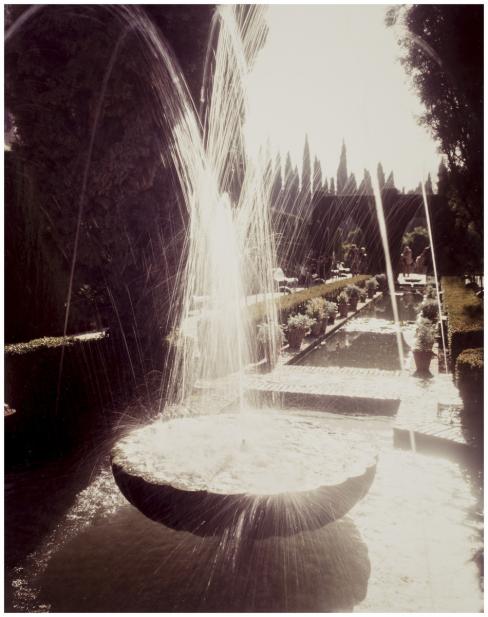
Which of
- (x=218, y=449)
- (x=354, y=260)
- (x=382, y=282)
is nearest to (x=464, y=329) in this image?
(x=218, y=449)

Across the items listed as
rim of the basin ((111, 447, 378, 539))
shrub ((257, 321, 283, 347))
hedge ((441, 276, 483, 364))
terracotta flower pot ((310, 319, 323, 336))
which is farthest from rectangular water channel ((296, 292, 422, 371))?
rim of the basin ((111, 447, 378, 539))

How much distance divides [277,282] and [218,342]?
57.2 ft

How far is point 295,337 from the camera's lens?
38.9ft

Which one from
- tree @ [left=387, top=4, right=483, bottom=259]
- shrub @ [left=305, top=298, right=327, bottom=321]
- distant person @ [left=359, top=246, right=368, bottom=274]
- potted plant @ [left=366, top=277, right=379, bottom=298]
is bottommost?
shrub @ [left=305, top=298, right=327, bottom=321]

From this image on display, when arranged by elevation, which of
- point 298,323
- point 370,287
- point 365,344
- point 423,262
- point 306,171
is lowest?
point 365,344

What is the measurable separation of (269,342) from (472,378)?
5369 mm

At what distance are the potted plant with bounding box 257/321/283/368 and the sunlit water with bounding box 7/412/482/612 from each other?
5.91 m

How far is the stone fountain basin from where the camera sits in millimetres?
3330

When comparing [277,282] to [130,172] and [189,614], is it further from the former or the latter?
[189,614]

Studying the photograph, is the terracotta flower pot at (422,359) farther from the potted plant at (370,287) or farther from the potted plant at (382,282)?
the potted plant at (382,282)

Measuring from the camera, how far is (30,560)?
378 cm

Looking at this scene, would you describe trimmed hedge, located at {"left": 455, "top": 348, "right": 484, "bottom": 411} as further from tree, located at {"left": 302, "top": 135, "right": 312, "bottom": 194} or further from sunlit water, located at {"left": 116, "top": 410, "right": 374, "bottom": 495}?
tree, located at {"left": 302, "top": 135, "right": 312, "bottom": 194}

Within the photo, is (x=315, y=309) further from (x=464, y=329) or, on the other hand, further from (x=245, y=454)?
(x=245, y=454)

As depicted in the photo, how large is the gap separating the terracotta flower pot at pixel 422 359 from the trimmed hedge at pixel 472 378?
3147mm
